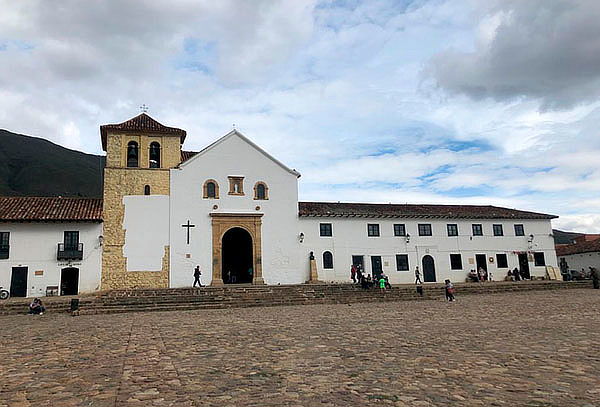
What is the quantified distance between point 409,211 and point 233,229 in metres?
12.7

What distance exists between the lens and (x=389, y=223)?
30812 millimetres

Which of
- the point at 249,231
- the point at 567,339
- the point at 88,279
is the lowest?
the point at 567,339

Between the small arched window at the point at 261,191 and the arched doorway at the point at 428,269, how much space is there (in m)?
12.2

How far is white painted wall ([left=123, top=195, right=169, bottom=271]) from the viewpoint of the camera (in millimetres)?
25375

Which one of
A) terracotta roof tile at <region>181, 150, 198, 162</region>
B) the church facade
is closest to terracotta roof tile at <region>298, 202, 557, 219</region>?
the church facade

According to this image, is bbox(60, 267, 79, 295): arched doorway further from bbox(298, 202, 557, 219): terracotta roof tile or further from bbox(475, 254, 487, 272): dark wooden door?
bbox(475, 254, 487, 272): dark wooden door

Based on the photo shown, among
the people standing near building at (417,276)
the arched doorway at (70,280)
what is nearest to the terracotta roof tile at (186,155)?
the arched doorway at (70,280)

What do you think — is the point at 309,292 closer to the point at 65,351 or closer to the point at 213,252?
the point at 213,252

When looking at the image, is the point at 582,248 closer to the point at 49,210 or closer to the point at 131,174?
the point at 131,174

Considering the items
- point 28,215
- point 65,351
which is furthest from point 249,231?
point 65,351

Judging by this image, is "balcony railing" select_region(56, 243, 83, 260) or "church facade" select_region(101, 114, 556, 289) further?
"church facade" select_region(101, 114, 556, 289)

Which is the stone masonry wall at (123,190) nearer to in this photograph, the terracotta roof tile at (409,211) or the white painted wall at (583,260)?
the terracotta roof tile at (409,211)

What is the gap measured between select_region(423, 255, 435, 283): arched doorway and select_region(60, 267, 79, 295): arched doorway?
22045 mm

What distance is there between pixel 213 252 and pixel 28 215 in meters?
10.2
